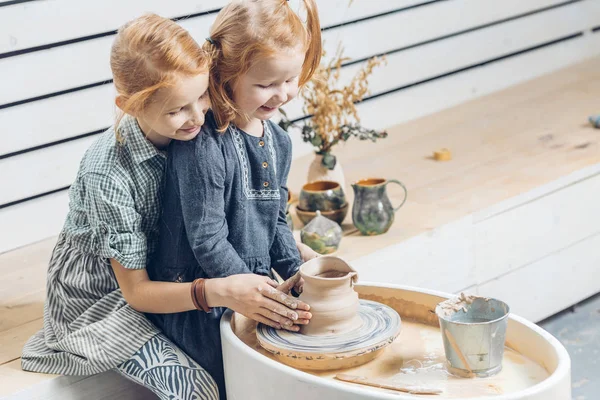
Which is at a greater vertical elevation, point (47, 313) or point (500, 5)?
point (500, 5)

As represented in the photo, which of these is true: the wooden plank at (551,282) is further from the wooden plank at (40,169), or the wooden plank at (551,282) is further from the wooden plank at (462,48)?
the wooden plank at (40,169)

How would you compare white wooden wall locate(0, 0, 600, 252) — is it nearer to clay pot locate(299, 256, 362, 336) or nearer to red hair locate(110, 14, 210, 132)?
red hair locate(110, 14, 210, 132)

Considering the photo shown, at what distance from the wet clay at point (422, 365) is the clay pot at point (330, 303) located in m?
0.09

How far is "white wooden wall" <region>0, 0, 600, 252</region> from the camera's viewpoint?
2.89 metres

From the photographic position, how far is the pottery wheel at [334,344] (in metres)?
1.71

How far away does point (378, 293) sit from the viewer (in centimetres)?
195

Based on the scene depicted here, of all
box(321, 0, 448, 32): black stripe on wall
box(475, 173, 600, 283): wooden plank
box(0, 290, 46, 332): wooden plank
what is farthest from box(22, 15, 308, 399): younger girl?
box(321, 0, 448, 32): black stripe on wall

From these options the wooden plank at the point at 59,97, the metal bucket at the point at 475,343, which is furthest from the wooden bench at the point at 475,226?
the metal bucket at the point at 475,343

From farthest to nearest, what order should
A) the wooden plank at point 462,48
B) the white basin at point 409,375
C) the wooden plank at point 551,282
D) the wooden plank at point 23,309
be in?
the wooden plank at point 462,48 < the wooden plank at point 551,282 < the wooden plank at point 23,309 < the white basin at point 409,375

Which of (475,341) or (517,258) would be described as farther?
(517,258)

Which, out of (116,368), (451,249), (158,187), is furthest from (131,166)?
(451,249)

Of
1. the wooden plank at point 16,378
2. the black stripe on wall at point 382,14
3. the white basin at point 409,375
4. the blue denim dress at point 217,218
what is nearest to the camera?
the white basin at point 409,375

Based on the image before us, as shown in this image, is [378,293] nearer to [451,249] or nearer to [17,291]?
[451,249]

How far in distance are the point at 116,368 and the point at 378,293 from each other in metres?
0.60
